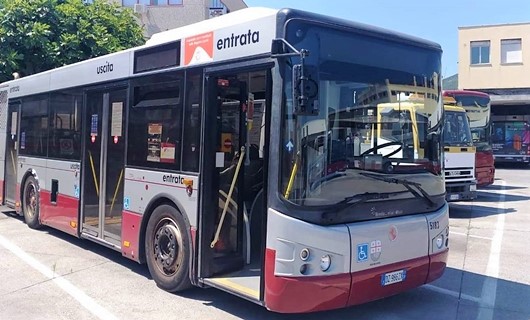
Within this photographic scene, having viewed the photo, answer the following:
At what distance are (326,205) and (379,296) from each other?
1148 millimetres

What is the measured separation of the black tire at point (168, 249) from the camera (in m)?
5.84

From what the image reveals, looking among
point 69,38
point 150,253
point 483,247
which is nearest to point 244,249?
point 150,253

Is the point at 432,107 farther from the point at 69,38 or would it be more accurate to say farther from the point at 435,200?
the point at 69,38

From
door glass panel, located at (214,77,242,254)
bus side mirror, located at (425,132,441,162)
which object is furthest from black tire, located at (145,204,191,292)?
bus side mirror, located at (425,132,441,162)

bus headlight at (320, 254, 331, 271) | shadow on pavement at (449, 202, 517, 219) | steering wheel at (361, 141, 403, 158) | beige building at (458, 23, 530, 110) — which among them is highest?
beige building at (458, 23, 530, 110)

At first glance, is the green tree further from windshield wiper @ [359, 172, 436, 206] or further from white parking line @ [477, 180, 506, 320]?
windshield wiper @ [359, 172, 436, 206]

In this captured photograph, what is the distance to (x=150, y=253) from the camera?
6383 millimetres

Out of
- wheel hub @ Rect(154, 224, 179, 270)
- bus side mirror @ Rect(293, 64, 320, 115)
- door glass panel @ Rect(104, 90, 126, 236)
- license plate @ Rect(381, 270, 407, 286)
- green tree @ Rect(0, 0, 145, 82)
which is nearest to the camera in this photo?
bus side mirror @ Rect(293, 64, 320, 115)

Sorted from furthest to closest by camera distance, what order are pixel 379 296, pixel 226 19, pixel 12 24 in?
1. pixel 12 24
2. pixel 226 19
3. pixel 379 296

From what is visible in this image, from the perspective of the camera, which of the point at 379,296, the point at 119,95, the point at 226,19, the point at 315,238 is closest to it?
the point at 315,238

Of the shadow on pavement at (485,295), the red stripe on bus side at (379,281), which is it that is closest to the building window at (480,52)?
the shadow on pavement at (485,295)

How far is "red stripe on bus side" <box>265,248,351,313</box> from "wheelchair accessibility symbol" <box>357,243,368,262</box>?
20 centimetres

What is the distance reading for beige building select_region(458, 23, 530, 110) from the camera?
1622 inches

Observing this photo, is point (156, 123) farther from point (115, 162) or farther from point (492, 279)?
point (492, 279)
